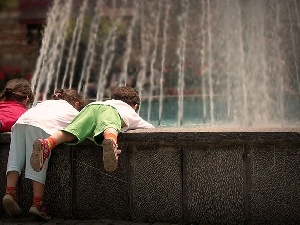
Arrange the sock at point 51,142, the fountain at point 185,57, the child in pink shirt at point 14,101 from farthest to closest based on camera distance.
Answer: the fountain at point 185,57
the child in pink shirt at point 14,101
the sock at point 51,142

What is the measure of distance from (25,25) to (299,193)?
22418 mm

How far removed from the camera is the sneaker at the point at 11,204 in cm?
427

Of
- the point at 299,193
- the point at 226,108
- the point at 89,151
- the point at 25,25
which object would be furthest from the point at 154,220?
the point at 25,25

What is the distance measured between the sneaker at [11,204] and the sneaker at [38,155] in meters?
0.49

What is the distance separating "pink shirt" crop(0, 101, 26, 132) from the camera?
15.6 feet

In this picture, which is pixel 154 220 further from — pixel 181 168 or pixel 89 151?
pixel 89 151

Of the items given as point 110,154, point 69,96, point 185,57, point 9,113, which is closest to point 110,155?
point 110,154

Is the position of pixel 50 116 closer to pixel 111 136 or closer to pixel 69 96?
pixel 69 96

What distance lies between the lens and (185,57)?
22.3m

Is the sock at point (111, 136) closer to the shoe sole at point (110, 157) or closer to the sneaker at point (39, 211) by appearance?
the shoe sole at point (110, 157)

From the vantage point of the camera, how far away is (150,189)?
423 centimetres

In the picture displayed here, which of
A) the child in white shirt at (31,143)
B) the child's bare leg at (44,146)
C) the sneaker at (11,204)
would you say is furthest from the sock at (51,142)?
the sneaker at (11,204)

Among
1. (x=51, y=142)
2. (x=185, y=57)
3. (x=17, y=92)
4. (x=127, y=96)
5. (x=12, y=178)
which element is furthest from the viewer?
(x=185, y=57)

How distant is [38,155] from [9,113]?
1039mm
